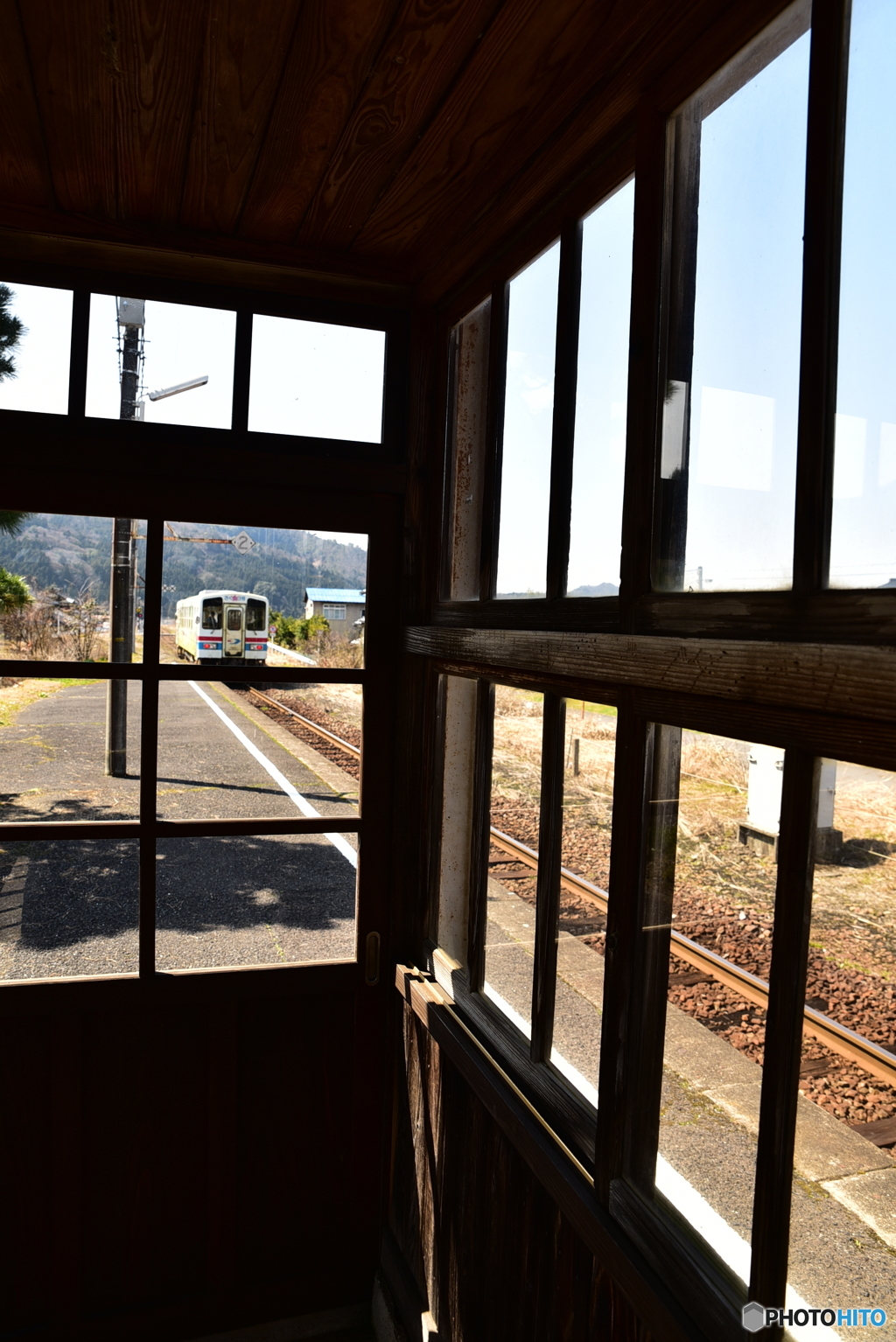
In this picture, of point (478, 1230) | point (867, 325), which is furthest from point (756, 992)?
point (478, 1230)

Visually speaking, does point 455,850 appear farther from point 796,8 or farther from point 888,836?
point 796,8

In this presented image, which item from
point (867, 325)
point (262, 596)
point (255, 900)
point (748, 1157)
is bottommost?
point (255, 900)

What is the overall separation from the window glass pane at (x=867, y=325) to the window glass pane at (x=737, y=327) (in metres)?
0.07

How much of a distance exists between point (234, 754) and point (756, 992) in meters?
1.48

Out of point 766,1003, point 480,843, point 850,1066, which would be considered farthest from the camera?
point 480,843

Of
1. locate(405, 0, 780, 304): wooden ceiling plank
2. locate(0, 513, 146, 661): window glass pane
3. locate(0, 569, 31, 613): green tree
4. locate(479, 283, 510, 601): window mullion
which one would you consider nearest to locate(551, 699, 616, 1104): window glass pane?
locate(479, 283, 510, 601): window mullion

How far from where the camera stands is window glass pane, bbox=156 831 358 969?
85.4 inches

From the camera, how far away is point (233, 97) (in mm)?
1503

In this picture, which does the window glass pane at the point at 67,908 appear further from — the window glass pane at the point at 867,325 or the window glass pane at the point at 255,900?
the window glass pane at the point at 867,325

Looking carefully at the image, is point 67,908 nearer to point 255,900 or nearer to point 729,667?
point 255,900

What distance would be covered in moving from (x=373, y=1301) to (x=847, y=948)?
2025mm

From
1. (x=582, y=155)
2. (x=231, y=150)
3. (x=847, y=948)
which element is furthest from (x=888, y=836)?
(x=231, y=150)

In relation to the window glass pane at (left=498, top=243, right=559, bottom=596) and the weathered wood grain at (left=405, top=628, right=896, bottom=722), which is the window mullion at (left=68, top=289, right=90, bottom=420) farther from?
the weathered wood grain at (left=405, top=628, right=896, bottom=722)

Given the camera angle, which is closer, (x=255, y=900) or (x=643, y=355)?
(x=643, y=355)
